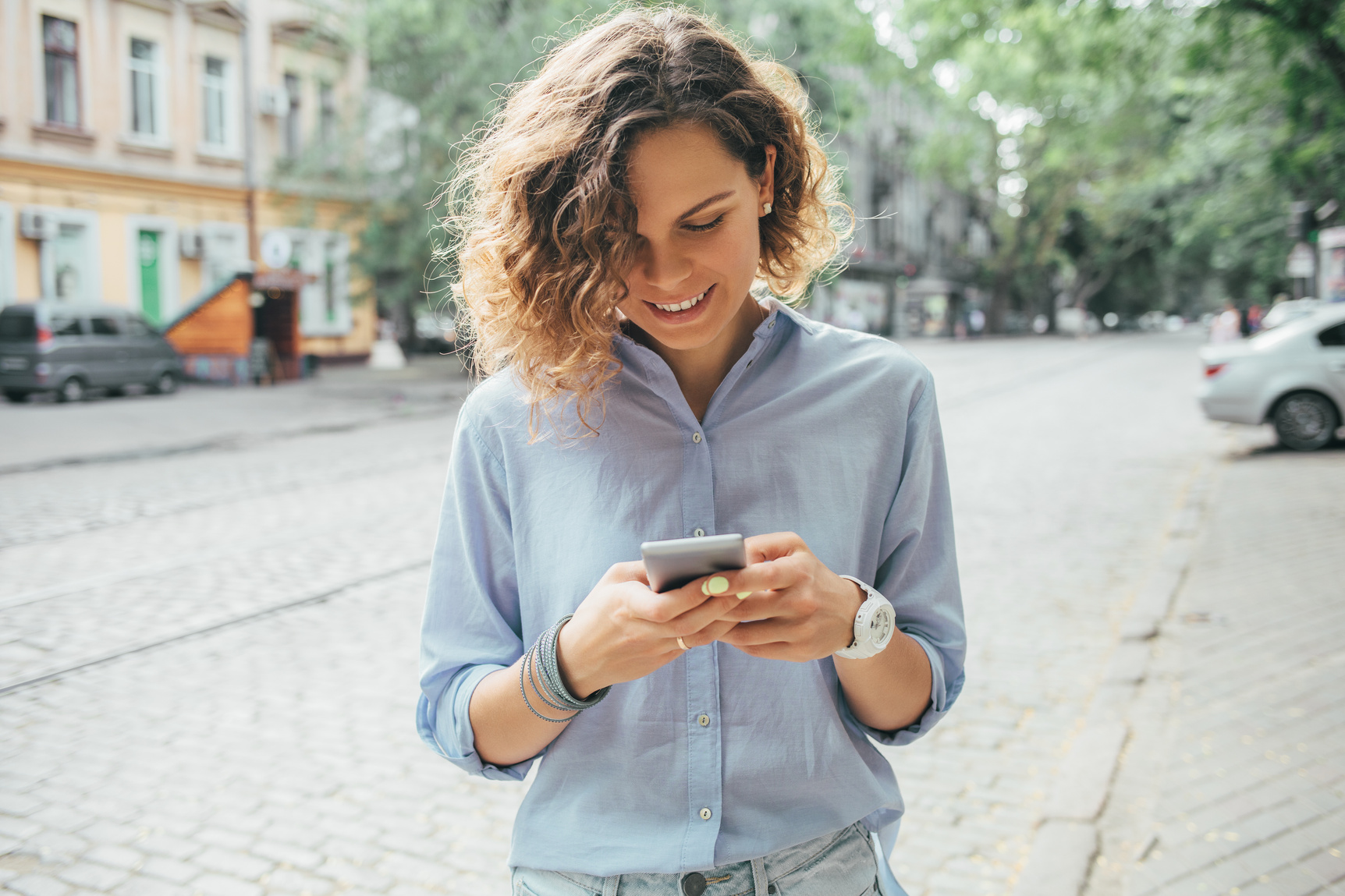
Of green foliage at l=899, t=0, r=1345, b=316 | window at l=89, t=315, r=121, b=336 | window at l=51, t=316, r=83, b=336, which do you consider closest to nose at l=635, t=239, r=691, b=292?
green foliage at l=899, t=0, r=1345, b=316

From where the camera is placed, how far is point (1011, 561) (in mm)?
7590

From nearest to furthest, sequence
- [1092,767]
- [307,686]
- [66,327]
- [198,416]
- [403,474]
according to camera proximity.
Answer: [1092,767] < [307,686] < [403,474] < [198,416] < [66,327]

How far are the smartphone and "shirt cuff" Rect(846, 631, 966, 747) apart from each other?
475mm

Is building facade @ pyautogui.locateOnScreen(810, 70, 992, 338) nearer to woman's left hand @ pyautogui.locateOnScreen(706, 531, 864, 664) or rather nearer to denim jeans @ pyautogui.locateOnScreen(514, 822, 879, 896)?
denim jeans @ pyautogui.locateOnScreen(514, 822, 879, 896)

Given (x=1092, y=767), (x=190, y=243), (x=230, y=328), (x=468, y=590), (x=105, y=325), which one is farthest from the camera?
(x=190, y=243)

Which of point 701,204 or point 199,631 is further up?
point 701,204

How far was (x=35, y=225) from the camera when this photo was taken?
19.8 meters

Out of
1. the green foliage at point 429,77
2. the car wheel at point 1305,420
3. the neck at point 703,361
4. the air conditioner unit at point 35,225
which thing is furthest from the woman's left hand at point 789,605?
the air conditioner unit at point 35,225

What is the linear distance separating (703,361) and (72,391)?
19.9 meters

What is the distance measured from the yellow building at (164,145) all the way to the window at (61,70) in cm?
3

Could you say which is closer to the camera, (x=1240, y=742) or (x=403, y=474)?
(x=1240, y=742)

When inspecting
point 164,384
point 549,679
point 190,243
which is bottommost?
point 164,384

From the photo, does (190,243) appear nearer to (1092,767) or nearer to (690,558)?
(1092,767)

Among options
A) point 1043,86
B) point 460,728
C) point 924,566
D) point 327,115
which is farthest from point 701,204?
point 327,115
